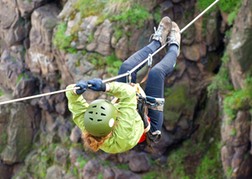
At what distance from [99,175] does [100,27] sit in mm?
3467

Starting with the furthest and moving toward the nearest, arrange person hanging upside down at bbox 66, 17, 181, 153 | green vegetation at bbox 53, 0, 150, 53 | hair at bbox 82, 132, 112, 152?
green vegetation at bbox 53, 0, 150, 53
hair at bbox 82, 132, 112, 152
person hanging upside down at bbox 66, 17, 181, 153

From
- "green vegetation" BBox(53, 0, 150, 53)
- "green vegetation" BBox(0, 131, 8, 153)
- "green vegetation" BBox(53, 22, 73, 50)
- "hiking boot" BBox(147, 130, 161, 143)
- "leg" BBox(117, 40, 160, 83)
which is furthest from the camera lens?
"green vegetation" BBox(0, 131, 8, 153)

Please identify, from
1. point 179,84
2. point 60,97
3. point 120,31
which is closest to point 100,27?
point 120,31

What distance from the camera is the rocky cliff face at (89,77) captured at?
9.10m

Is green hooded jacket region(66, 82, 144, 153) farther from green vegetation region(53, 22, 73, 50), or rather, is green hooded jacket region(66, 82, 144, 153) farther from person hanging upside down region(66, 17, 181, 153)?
green vegetation region(53, 22, 73, 50)

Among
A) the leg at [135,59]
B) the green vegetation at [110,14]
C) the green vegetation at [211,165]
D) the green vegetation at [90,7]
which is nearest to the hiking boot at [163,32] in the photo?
the leg at [135,59]

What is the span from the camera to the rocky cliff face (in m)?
9.10

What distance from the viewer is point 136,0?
33.3 ft

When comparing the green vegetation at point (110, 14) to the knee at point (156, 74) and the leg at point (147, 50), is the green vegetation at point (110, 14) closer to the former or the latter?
the leg at point (147, 50)

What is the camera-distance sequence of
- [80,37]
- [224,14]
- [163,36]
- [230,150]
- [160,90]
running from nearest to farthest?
[160,90]
[163,36]
[230,150]
[224,14]
[80,37]

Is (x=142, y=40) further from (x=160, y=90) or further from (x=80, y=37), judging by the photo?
(x=160, y=90)

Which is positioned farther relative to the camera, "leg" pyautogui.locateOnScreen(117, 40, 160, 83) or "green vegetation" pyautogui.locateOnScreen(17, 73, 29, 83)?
"green vegetation" pyautogui.locateOnScreen(17, 73, 29, 83)

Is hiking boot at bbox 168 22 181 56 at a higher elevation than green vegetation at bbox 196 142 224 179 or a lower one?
higher

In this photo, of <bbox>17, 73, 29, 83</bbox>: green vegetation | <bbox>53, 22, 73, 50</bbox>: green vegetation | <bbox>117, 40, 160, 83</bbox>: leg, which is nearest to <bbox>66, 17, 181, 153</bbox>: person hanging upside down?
<bbox>117, 40, 160, 83</bbox>: leg
